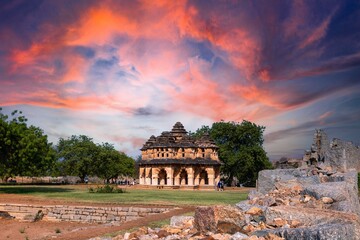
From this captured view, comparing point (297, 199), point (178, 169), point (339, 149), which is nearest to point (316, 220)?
point (297, 199)

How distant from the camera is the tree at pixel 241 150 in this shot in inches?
2318

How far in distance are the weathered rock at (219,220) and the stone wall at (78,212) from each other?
1195 cm

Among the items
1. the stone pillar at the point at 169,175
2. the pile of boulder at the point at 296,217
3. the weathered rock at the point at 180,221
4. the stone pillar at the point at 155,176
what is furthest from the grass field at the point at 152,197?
the stone pillar at the point at 155,176

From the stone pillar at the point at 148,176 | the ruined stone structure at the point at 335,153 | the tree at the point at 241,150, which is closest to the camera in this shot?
the ruined stone structure at the point at 335,153

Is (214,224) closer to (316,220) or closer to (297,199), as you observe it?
(316,220)

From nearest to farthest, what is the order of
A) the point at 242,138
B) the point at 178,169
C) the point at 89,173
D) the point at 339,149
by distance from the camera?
the point at 339,149 < the point at 178,169 < the point at 242,138 < the point at 89,173

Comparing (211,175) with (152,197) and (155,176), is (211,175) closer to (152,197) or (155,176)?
(155,176)

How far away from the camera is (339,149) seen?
18812 mm

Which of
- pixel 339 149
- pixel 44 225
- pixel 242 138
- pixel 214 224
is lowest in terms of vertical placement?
pixel 44 225

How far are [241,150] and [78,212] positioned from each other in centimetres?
4215

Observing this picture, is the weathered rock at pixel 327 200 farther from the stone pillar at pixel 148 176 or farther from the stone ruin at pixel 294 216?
the stone pillar at pixel 148 176

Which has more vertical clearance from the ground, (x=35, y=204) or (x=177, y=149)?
(x=177, y=149)

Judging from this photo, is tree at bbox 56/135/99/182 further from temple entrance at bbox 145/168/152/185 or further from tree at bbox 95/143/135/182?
temple entrance at bbox 145/168/152/185

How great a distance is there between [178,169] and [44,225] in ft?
99.8
